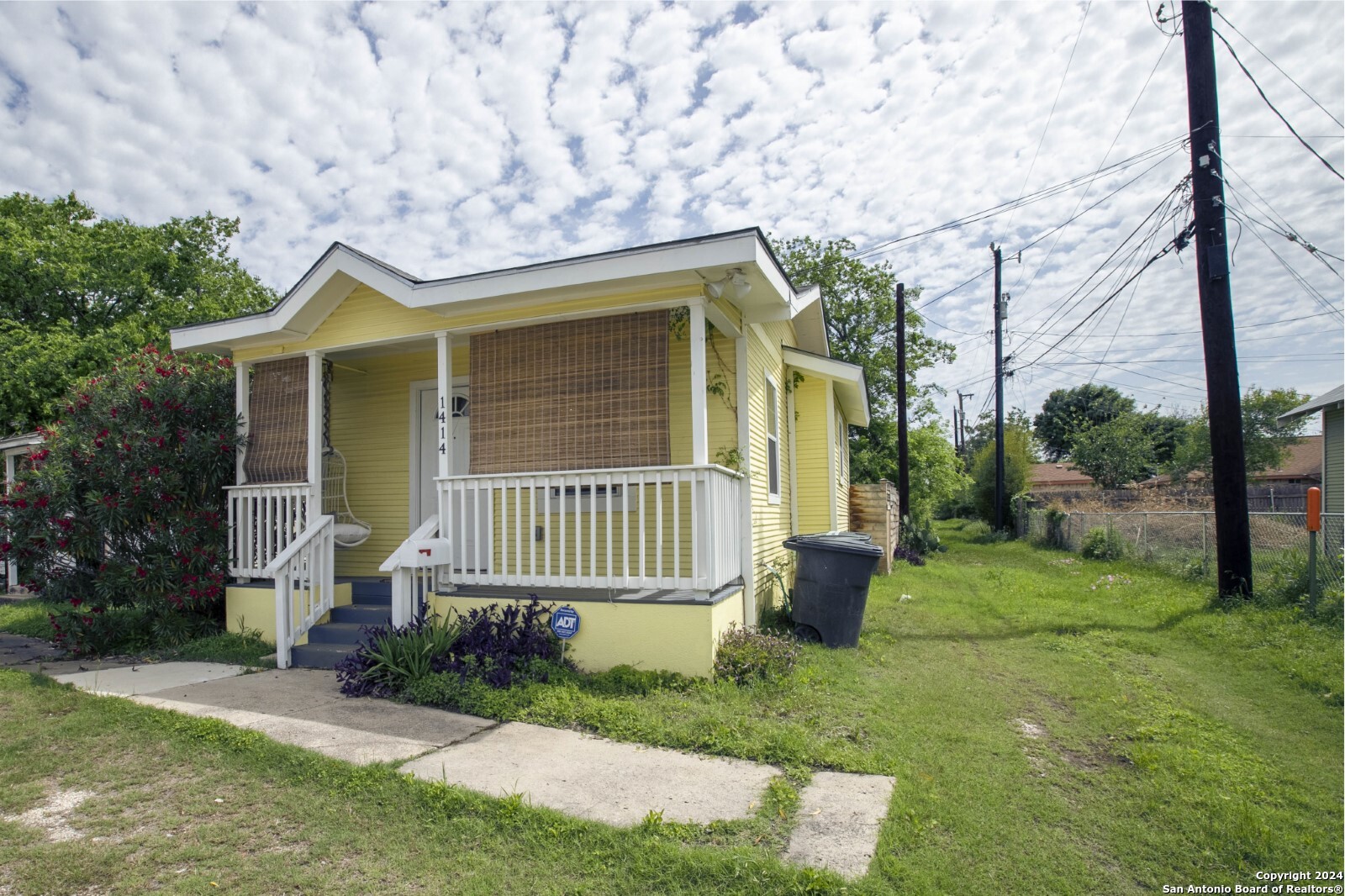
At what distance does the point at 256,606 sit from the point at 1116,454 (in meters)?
30.2

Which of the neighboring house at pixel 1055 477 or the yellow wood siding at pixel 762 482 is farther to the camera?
the neighboring house at pixel 1055 477

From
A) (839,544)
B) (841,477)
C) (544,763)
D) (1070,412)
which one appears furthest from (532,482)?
(1070,412)

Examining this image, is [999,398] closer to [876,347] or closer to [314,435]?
[876,347]

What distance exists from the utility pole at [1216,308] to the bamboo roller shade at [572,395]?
661cm

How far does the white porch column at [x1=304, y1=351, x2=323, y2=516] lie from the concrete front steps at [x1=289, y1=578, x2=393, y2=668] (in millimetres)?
923

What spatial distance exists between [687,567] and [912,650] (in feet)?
7.46

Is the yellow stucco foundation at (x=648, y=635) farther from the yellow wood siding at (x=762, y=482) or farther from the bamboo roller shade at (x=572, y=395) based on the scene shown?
Result: the yellow wood siding at (x=762, y=482)

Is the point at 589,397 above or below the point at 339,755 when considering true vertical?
above

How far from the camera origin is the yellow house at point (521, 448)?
563 cm

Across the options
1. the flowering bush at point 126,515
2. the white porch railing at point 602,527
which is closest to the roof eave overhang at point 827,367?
the white porch railing at point 602,527

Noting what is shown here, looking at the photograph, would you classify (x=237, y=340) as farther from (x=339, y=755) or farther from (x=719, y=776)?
(x=719, y=776)

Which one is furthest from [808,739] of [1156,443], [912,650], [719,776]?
[1156,443]

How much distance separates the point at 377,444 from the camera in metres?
8.35

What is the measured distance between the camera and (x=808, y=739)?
4.17 m
